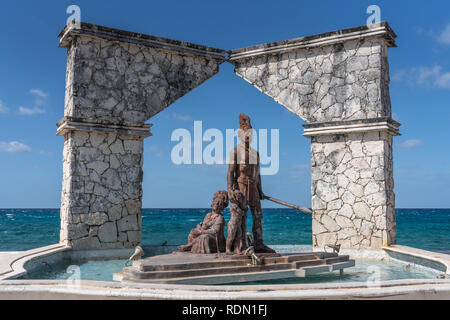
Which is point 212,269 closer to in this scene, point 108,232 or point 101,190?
point 108,232

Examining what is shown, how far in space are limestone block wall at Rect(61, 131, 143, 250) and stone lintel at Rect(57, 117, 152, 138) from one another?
144mm

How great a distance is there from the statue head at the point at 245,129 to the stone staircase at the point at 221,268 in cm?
183

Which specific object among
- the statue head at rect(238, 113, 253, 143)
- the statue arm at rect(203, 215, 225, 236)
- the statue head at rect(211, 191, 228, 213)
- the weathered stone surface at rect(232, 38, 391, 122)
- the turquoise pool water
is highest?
the weathered stone surface at rect(232, 38, 391, 122)

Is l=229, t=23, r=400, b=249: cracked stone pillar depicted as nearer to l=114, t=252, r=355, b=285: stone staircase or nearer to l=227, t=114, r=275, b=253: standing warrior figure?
l=114, t=252, r=355, b=285: stone staircase

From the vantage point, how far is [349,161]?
9281mm

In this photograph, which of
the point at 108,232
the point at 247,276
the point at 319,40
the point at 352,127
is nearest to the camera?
the point at 247,276

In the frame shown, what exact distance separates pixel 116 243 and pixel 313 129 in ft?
16.3

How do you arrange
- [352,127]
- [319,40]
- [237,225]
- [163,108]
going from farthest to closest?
[163,108], [319,40], [352,127], [237,225]

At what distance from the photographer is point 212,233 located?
7.07m

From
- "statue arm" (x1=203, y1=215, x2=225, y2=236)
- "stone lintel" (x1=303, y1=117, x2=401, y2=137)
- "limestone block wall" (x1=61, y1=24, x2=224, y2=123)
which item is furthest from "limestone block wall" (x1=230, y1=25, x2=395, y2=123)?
"statue arm" (x1=203, y1=215, x2=225, y2=236)

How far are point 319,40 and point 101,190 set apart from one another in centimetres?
582

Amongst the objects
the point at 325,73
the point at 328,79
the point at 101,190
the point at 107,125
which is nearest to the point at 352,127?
Result: the point at 328,79

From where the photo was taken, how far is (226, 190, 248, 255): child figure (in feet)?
21.4

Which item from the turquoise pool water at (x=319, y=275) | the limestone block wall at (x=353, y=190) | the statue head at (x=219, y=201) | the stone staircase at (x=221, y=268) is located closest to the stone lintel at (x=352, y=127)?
the limestone block wall at (x=353, y=190)
